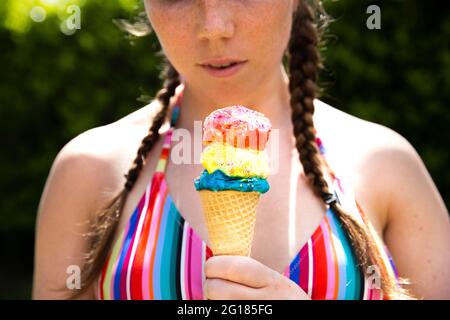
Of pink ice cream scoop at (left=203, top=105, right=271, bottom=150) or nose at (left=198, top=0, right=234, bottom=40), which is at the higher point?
nose at (left=198, top=0, right=234, bottom=40)

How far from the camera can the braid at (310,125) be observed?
256 centimetres

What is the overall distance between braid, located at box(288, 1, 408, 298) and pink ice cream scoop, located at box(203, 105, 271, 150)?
1.61 feet

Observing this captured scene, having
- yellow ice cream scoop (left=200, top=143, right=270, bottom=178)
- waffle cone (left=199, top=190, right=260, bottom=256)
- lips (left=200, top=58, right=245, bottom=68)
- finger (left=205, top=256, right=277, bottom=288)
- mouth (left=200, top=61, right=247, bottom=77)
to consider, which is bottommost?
finger (left=205, top=256, right=277, bottom=288)

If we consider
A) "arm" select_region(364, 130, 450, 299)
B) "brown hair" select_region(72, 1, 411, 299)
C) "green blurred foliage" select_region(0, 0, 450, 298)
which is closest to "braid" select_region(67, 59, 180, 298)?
"brown hair" select_region(72, 1, 411, 299)

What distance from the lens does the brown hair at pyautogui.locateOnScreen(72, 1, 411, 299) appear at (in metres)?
2.57

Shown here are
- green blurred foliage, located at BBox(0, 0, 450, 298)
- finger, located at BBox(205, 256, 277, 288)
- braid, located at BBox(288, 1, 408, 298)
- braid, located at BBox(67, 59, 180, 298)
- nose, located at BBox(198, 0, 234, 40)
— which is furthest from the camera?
green blurred foliage, located at BBox(0, 0, 450, 298)

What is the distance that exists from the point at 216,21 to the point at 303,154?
0.57m

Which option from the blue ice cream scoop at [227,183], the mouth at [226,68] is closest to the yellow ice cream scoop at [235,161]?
the blue ice cream scoop at [227,183]

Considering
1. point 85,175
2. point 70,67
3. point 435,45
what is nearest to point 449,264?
point 85,175

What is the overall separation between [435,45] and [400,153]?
312 cm

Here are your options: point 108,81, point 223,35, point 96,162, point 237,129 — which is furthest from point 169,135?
point 108,81

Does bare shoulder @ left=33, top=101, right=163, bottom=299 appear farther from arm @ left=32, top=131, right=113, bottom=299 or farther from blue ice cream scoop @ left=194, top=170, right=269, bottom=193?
blue ice cream scoop @ left=194, top=170, right=269, bottom=193
